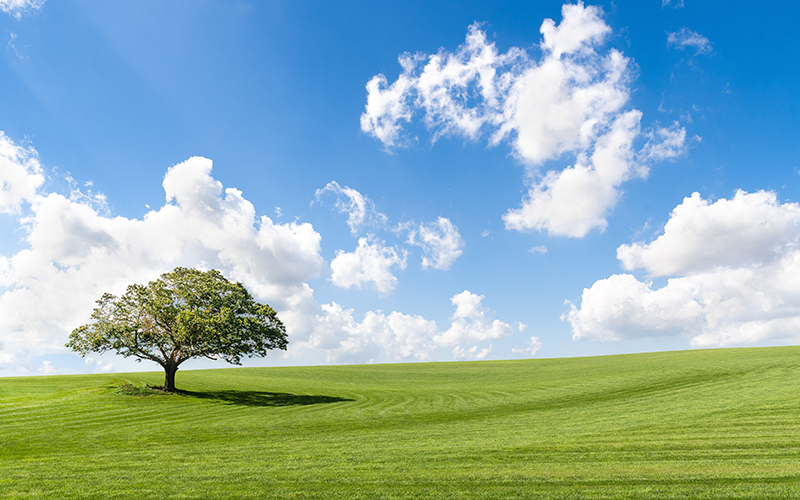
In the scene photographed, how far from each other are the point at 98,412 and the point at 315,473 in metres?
22.8

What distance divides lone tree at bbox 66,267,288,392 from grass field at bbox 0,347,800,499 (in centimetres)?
413

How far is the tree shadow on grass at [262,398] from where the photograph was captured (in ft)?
110

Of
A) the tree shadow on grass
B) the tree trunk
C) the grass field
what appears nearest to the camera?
the grass field

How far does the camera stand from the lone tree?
114 feet

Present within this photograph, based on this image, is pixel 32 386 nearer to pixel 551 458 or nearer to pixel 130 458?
pixel 130 458

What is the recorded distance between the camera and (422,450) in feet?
51.0

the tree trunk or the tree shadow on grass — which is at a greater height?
the tree trunk

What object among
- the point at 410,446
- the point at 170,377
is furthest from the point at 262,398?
the point at 410,446

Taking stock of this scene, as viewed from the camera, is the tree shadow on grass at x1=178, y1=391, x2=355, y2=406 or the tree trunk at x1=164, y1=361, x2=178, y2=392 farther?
the tree trunk at x1=164, y1=361, x2=178, y2=392

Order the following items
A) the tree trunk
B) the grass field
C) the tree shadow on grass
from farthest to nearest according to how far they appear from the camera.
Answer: the tree trunk
the tree shadow on grass
the grass field

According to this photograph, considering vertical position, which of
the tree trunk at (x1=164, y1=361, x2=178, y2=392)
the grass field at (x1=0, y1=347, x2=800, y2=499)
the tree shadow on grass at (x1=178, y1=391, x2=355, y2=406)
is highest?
the tree trunk at (x1=164, y1=361, x2=178, y2=392)

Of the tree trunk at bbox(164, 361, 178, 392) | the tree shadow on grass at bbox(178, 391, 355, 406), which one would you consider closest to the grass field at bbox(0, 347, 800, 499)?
the tree shadow on grass at bbox(178, 391, 355, 406)

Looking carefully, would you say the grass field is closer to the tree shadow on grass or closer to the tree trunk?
the tree shadow on grass

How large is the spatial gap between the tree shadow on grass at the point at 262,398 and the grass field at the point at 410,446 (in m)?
1.02
